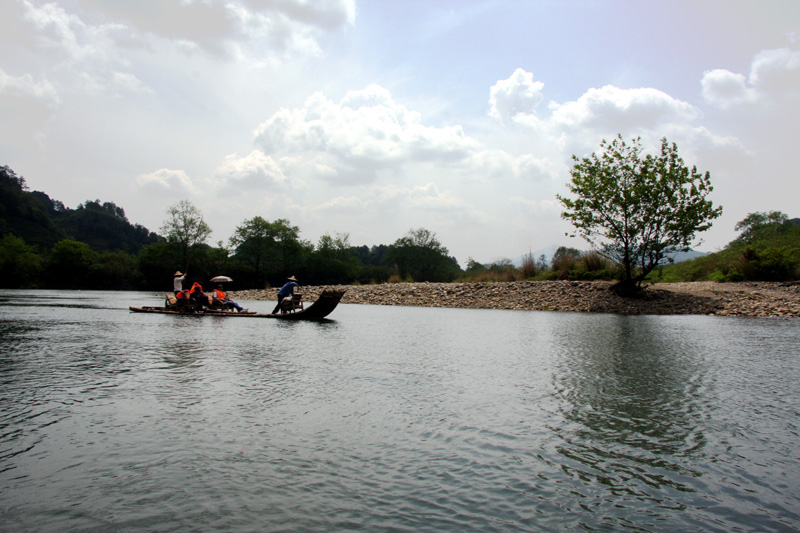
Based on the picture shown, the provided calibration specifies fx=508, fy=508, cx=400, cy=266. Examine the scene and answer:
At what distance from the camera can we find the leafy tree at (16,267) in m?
81.3

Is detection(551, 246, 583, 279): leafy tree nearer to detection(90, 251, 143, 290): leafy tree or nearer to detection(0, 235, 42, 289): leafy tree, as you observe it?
detection(90, 251, 143, 290): leafy tree

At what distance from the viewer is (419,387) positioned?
876cm

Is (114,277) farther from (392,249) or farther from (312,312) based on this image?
(312,312)

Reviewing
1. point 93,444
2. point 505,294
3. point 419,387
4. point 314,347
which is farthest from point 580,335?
point 505,294

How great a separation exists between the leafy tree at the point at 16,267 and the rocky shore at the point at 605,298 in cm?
7051

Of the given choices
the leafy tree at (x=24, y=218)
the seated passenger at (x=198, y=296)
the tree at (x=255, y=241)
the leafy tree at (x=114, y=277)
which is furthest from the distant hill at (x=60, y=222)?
the seated passenger at (x=198, y=296)

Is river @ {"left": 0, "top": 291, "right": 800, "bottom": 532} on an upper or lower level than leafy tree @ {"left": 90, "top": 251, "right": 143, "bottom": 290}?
lower

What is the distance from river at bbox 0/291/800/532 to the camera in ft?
13.5

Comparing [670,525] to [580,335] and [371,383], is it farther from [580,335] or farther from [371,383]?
[580,335]

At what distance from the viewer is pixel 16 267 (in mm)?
81688

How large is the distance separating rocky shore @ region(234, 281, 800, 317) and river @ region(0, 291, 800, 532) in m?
17.5

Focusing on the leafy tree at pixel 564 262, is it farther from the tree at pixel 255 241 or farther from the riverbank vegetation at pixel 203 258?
the tree at pixel 255 241

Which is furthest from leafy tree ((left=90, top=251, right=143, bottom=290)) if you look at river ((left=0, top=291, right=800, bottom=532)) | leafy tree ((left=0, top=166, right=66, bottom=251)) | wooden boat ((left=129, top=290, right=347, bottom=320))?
river ((left=0, top=291, right=800, bottom=532))

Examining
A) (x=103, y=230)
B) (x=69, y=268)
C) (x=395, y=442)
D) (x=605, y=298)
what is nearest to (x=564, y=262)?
(x=605, y=298)
